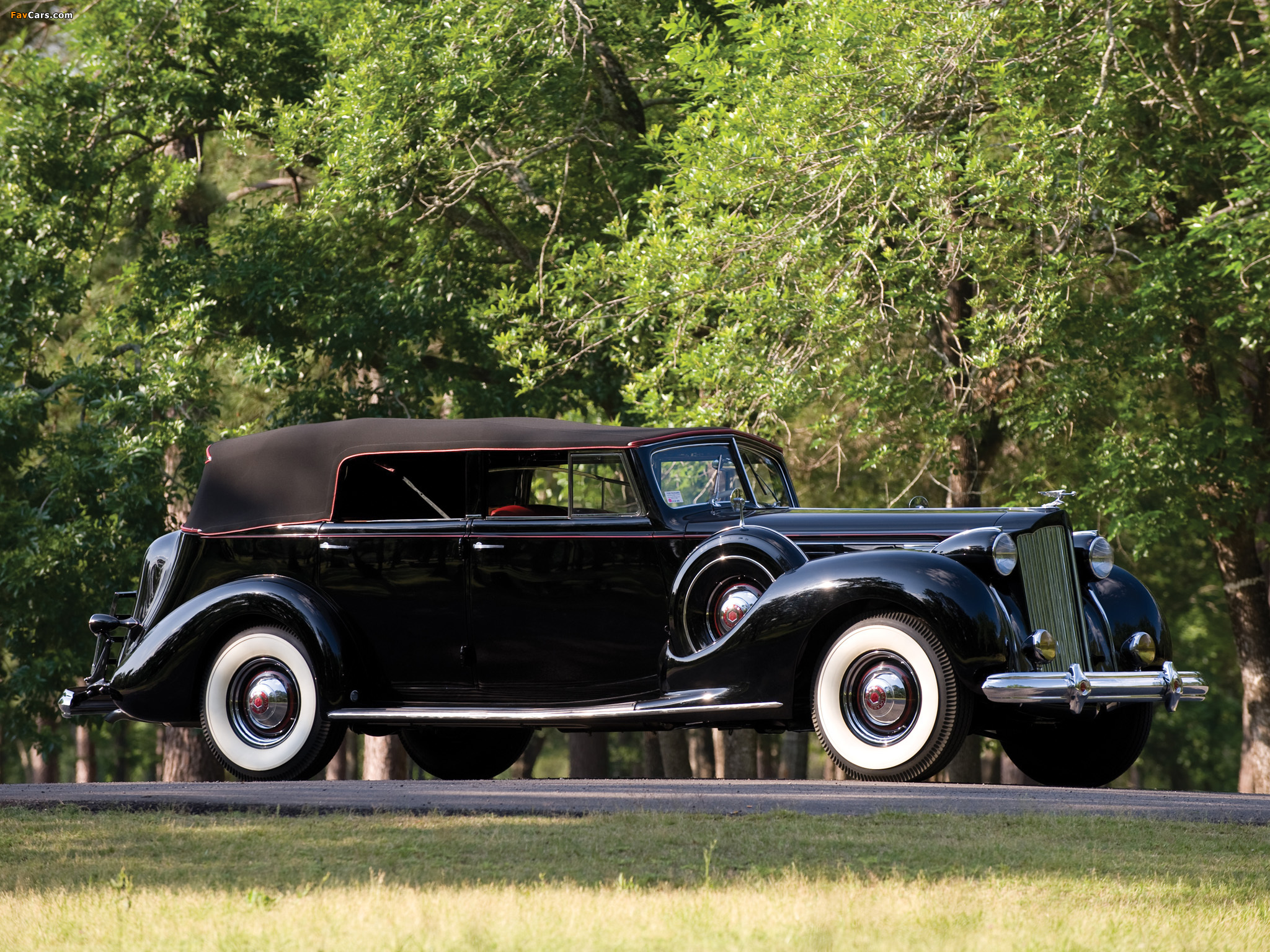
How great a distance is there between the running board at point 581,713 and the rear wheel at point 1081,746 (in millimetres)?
1832

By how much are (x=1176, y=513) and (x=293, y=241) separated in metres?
10.1

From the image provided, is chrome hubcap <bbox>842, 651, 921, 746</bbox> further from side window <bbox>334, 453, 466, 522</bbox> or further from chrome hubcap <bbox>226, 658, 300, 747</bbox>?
chrome hubcap <bbox>226, 658, 300, 747</bbox>

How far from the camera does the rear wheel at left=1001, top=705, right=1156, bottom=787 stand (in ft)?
28.3

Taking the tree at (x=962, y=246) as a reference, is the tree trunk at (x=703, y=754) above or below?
below

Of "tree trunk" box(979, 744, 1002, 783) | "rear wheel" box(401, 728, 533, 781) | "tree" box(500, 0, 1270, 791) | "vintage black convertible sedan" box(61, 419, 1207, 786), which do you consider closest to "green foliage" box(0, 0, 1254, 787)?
"tree" box(500, 0, 1270, 791)

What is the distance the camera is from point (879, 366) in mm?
14367

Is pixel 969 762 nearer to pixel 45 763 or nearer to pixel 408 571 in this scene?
pixel 408 571

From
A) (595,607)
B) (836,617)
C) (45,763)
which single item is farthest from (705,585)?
(45,763)

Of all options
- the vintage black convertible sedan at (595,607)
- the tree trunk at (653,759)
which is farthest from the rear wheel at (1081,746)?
the tree trunk at (653,759)

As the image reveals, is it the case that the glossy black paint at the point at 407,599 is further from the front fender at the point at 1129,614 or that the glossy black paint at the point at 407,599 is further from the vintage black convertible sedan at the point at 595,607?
the front fender at the point at 1129,614

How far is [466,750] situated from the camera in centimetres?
1030

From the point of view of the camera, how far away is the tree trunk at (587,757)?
834 inches

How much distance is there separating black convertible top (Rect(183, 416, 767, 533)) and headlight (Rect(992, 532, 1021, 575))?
6.32 feet

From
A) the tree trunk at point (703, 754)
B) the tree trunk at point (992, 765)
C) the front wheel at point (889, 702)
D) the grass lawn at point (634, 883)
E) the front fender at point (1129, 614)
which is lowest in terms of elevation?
the tree trunk at point (992, 765)
